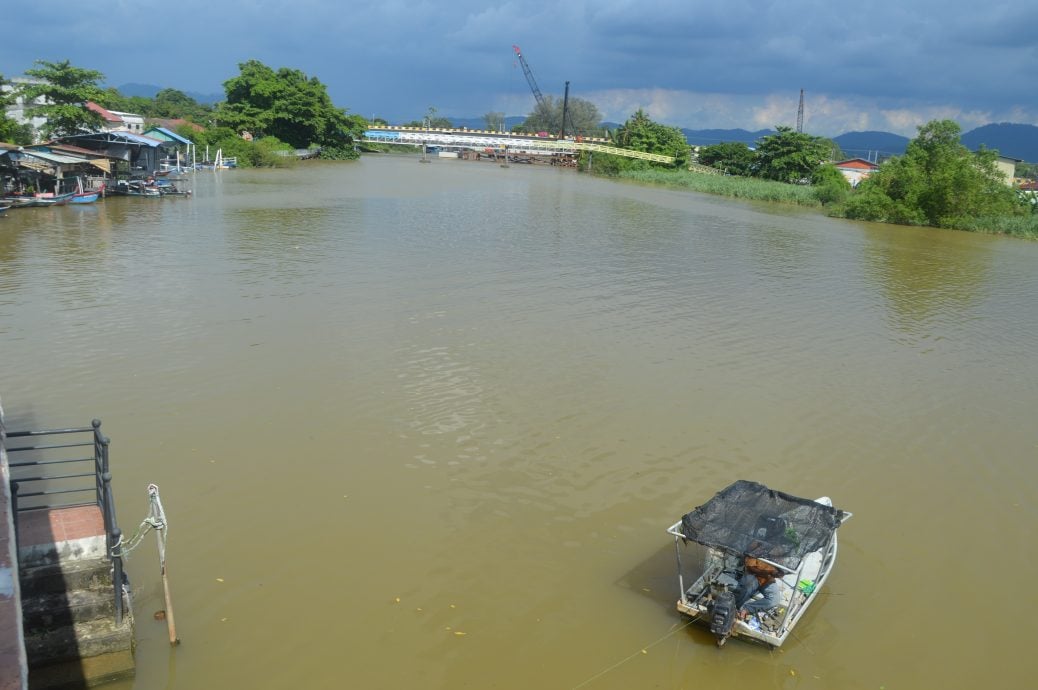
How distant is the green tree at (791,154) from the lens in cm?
7056

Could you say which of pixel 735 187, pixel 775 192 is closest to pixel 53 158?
pixel 775 192

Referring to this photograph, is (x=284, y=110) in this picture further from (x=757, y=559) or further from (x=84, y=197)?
(x=757, y=559)

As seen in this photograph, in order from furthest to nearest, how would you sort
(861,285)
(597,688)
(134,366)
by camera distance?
(861,285)
(134,366)
(597,688)

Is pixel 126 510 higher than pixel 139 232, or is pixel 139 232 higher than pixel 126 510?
pixel 139 232

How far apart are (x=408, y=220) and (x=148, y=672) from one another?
27085mm

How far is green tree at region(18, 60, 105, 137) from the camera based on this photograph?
132 ft

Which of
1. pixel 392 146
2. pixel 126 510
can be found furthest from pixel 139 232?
pixel 392 146

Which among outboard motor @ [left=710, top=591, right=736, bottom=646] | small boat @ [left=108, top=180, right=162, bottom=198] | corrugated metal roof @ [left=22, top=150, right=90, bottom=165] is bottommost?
outboard motor @ [left=710, top=591, right=736, bottom=646]

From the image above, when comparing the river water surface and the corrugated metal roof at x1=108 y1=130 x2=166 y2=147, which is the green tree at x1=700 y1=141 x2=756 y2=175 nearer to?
the corrugated metal roof at x1=108 y1=130 x2=166 y2=147

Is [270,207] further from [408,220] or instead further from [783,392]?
[783,392]

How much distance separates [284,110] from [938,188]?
2164 inches

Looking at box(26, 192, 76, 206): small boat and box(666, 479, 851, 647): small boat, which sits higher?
box(26, 192, 76, 206): small boat

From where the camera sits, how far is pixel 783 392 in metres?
13.4

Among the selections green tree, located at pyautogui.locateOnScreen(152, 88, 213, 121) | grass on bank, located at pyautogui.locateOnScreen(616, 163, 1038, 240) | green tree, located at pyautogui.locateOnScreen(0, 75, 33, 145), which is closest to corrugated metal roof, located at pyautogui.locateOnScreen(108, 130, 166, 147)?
green tree, located at pyautogui.locateOnScreen(0, 75, 33, 145)
